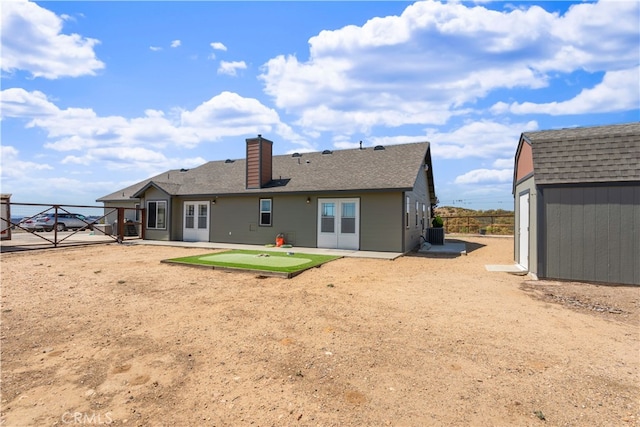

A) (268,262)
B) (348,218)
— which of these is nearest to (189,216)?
(348,218)

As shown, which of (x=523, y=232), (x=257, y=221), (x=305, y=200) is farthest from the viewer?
(x=257, y=221)

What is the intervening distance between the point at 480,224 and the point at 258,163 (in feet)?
65.2

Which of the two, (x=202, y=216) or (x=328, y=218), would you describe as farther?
(x=202, y=216)

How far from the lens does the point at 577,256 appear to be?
855cm

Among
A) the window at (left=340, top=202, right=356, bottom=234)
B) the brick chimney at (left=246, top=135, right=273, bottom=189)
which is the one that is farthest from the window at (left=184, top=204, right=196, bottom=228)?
the window at (left=340, top=202, right=356, bottom=234)

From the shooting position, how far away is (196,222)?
1900cm

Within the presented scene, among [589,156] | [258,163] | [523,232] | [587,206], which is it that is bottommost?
[523,232]

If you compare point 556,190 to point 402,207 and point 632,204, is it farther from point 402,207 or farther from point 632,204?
point 402,207

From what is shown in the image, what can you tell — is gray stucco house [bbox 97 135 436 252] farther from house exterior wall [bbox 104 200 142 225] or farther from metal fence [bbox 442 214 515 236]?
metal fence [bbox 442 214 515 236]

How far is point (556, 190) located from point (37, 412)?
1042cm

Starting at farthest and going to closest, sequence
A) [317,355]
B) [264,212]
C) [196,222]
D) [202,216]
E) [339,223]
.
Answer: [196,222], [202,216], [264,212], [339,223], [317,355]

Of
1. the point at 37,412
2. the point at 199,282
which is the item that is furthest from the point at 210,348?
the point at 199,282

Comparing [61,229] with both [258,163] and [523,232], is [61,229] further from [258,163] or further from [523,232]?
[523,232]

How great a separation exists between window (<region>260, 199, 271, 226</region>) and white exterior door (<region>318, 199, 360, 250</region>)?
277 centimetres
